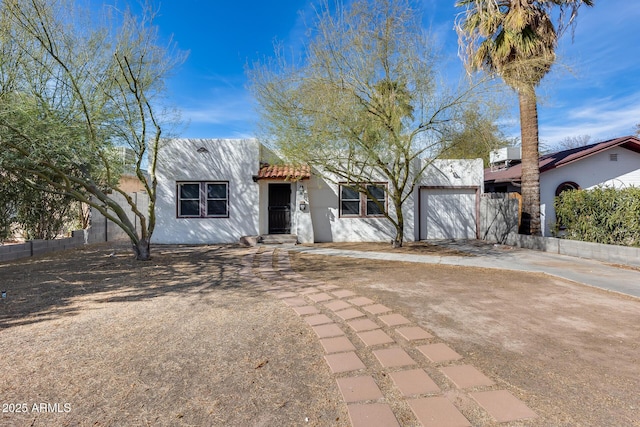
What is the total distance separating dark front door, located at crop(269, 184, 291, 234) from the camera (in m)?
12.0

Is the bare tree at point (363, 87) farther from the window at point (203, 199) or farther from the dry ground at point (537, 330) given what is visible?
the window at point (203, 199)

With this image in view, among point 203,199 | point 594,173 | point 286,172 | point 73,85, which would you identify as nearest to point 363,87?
point 286,172

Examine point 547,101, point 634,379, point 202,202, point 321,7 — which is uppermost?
point 321,7

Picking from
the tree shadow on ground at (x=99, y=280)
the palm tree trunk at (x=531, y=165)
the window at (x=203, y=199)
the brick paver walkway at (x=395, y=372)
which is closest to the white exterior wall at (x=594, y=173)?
the palm tree trunk at (x=531, y=165)

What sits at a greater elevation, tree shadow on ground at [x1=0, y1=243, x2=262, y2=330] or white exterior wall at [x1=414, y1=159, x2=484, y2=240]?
white exterior wall at [x1=414, y1=159, x2=484, y2=240]

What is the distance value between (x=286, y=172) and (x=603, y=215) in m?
9.47

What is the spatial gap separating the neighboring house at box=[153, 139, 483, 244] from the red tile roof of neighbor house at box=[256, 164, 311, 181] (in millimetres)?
37

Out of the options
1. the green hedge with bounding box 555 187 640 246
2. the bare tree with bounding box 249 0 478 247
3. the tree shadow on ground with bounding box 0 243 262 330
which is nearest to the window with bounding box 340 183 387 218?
the bare tree with bounding box 249 0 478 247

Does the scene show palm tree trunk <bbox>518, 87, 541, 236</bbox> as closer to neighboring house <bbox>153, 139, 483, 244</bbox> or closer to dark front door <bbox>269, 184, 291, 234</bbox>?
neighboring house <bbox>153, 139, 483, 244</bbox>

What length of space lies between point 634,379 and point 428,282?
3379 mm

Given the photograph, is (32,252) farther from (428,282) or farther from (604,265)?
(604,265)

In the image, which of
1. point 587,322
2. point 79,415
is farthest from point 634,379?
point 79,415

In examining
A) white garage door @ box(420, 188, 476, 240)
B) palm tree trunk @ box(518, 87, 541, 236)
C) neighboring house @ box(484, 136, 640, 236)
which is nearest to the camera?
palm tree trunk @ box(518, 87, 541, 236)

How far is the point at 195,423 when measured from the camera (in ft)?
6.84
